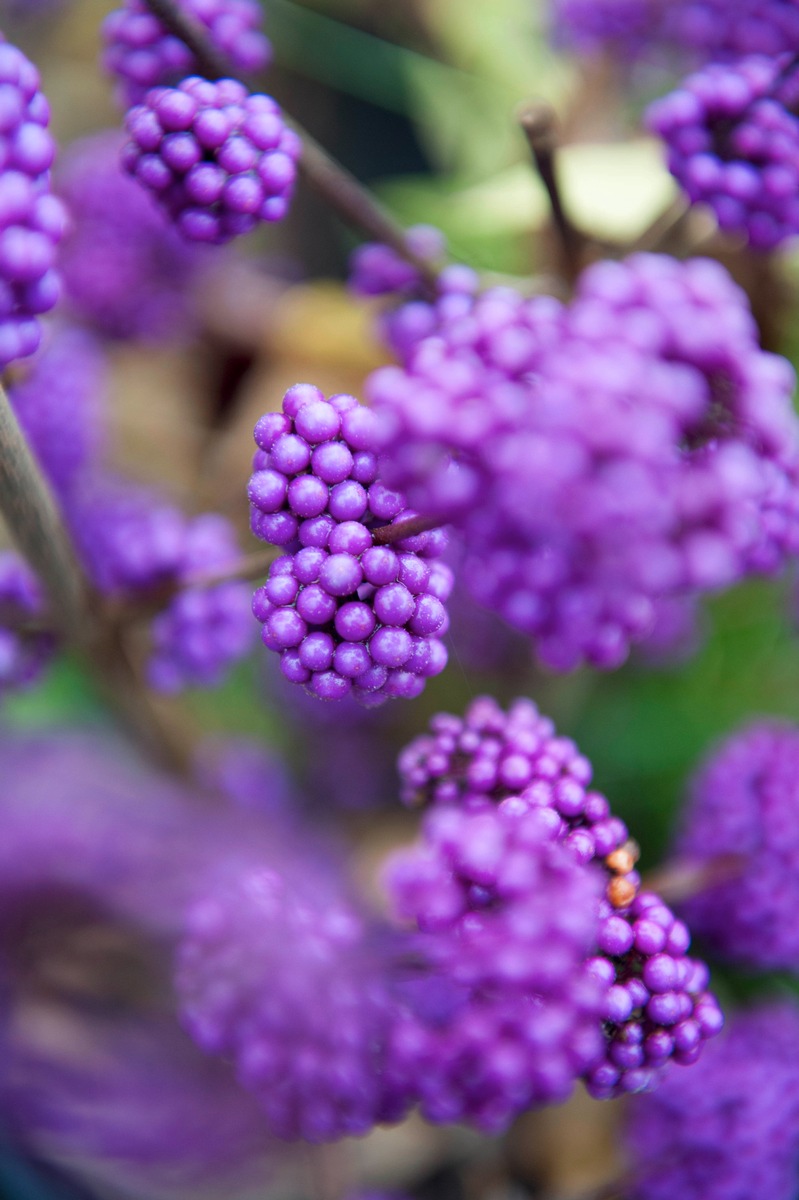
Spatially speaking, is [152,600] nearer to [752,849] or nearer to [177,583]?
[177,583]

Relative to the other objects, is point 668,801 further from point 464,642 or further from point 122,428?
point 122,428

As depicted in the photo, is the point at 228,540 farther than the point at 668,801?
No

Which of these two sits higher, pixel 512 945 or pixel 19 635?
pixel 512 945

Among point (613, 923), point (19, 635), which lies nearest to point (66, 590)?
point (19, 635)

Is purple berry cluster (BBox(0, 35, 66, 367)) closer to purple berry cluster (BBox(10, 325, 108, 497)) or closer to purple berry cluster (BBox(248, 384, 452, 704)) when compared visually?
purple berry cluster (BBox(248, 384, 452, 704))

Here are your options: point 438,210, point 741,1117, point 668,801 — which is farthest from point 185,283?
point 741,1117

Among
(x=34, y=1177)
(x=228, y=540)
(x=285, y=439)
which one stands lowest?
(x=34, y=1177)

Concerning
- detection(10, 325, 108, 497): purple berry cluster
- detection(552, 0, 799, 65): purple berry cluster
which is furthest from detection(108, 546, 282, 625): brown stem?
detection(552, 0, 799, 65): purple berry cluster

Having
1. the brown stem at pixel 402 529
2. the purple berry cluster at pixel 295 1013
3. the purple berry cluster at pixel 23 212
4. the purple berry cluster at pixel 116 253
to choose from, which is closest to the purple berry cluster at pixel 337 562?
the brown stem at pixel 402 529
